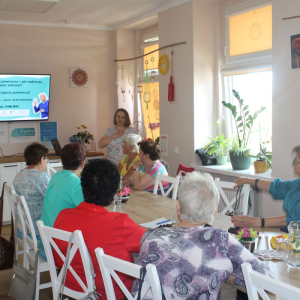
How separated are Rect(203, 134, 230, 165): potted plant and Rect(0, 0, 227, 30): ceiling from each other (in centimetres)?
169

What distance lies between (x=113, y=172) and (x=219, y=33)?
3.16 m

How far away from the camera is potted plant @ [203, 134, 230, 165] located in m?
4.30

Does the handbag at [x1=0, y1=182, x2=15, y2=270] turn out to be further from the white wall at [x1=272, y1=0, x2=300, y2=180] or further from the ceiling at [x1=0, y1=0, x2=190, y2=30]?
the ceiling at [x1=0, y1=0, x2=190, y2=30]

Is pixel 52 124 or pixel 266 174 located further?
pixel 52 124

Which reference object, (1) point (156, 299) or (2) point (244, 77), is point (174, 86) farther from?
(1) point (156, 299)

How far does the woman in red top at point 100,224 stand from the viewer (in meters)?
1.74

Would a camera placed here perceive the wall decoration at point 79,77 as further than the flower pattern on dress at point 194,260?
Yes

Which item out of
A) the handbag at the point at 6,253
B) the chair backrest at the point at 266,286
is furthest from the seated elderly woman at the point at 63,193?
the chair backrest at the point at 266,286

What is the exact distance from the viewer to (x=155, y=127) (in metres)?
5.70

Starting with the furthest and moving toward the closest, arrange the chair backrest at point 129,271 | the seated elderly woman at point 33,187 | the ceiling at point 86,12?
the ceiling at point 86,12 < the seated elderly woman at point 33,187 < the chair backrest at point 129,271

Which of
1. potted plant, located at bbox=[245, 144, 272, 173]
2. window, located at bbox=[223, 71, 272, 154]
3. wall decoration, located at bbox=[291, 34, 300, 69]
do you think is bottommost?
potted plant, located at bbox=[245, 144, 272, 173]

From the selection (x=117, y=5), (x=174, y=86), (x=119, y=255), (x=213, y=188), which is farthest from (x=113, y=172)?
(x=117, y=5)

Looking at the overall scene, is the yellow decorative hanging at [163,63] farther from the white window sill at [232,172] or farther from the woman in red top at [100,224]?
the woman in red top at [100,224]

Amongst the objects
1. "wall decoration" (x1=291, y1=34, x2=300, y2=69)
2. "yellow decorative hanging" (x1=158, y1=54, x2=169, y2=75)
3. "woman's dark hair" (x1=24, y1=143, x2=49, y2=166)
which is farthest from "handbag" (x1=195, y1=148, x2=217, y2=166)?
"woman's dark hair" (x1=24, y1=143, x2=49, y2=166)
